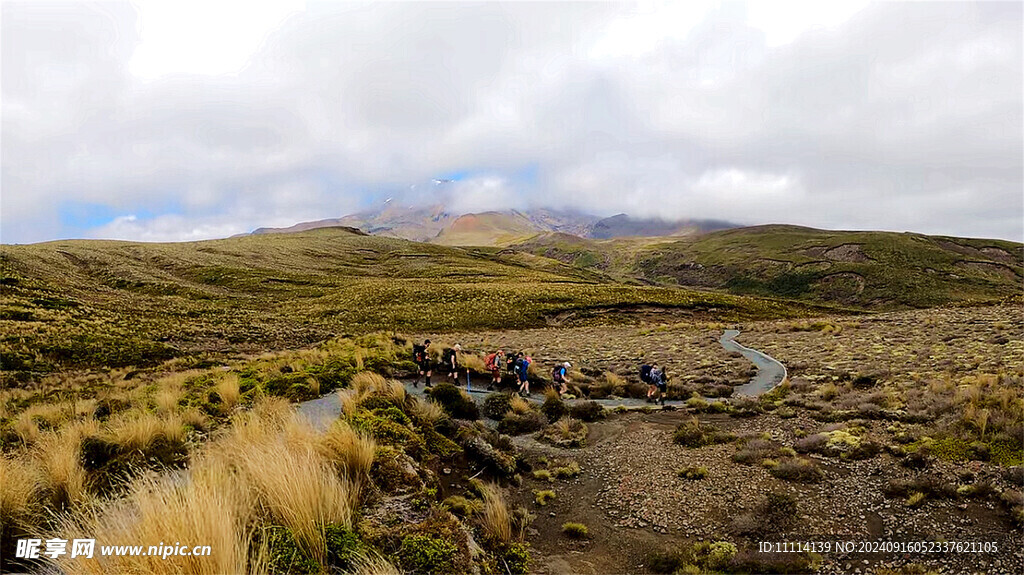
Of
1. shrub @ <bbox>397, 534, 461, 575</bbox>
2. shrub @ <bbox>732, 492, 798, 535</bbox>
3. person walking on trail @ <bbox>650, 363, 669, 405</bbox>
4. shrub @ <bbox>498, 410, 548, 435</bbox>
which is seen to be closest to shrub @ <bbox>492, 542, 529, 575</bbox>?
shrub @ <bbox>397, 534, 461, 575</bbox>

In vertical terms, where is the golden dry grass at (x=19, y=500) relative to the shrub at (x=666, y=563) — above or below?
above

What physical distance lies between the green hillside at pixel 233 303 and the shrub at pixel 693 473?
33461mm

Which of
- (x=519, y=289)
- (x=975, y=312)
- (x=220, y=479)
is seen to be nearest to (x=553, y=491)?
(x=220, y=479)

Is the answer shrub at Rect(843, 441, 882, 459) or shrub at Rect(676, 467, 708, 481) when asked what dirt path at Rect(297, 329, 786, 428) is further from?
shrub at Rect(843, 441, 882, 459)

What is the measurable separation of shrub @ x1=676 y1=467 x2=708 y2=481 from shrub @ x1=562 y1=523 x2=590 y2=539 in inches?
127

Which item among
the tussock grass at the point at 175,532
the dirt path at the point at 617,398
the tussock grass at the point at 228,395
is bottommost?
the dirt path at the point at 617,398

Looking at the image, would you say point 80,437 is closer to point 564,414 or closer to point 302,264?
point 564,414

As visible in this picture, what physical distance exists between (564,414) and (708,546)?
8556mm

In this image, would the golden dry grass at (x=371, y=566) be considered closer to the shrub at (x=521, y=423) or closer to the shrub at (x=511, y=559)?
the shrub at (x=511, y=559)

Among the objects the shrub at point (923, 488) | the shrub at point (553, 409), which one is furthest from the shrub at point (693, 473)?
the shrub at point (553, 409)

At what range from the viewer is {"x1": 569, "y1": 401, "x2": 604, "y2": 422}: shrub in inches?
650

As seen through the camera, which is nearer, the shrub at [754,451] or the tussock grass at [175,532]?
the tussock grass at [175,532]

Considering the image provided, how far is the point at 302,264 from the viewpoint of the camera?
12356cm

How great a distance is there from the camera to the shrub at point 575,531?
340 inches
